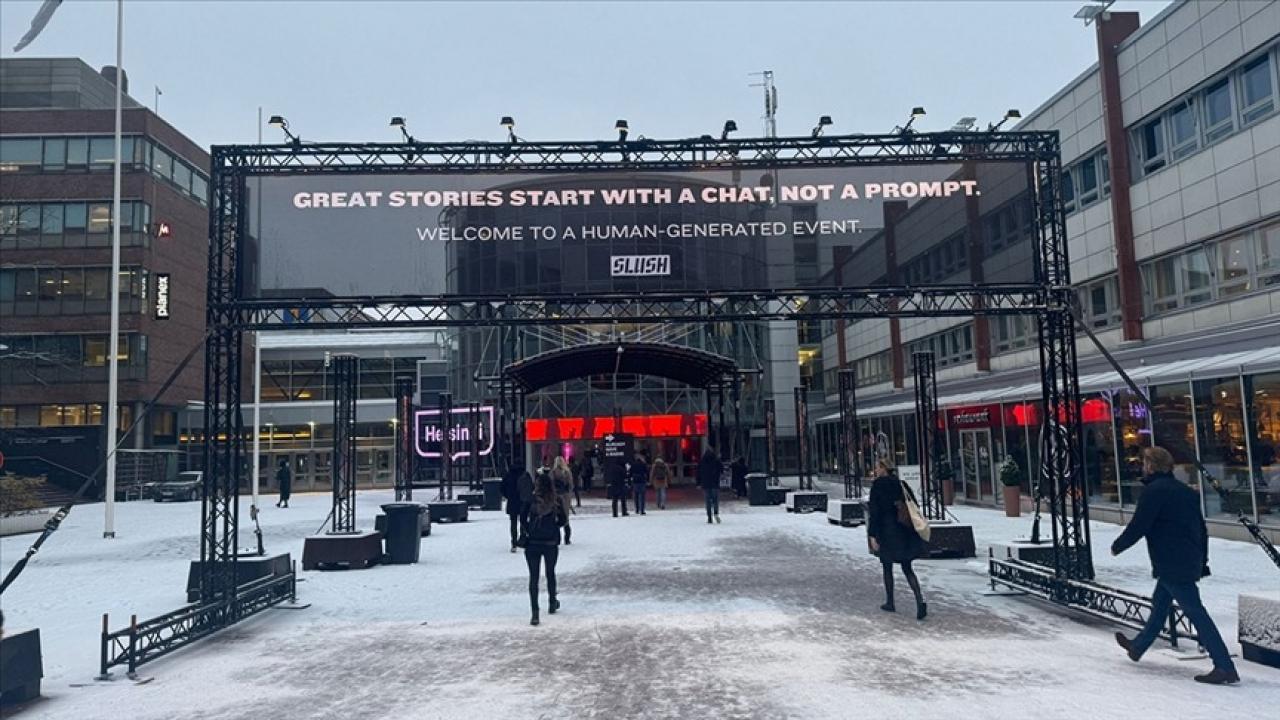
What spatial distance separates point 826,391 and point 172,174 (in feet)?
127

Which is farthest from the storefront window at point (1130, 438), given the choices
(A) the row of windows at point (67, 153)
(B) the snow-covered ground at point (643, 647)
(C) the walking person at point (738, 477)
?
(A) the row of windows at point (67, 153)

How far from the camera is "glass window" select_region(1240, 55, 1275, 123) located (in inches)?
648

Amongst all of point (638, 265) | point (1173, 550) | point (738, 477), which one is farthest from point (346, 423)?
point (738, 477)

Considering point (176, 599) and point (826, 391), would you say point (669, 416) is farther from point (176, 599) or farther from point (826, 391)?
point (176, 599)

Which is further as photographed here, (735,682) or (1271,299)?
(1271,299)

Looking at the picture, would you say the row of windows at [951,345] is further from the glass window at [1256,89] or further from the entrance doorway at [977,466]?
the glass window at [1256,89]

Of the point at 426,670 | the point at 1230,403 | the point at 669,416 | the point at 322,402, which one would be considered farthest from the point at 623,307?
the point at 322,402

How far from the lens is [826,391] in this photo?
46750 mm

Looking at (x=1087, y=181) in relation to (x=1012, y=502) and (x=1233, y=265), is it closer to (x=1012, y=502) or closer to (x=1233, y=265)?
(x=1233, y=265)

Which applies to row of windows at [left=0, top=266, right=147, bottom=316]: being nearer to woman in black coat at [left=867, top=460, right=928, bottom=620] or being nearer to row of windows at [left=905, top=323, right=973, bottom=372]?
row of windows at [left=905, top=323, right=973, bottom=372]

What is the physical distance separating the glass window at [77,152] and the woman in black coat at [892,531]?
45960 millimetres

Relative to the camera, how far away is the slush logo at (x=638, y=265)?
12883 mm

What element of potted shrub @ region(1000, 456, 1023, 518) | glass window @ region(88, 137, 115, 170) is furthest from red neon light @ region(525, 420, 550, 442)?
glass window @ region(88, 137, 115, 170)

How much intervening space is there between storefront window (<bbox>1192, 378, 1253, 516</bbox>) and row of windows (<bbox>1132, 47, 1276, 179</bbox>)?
5694 mm
